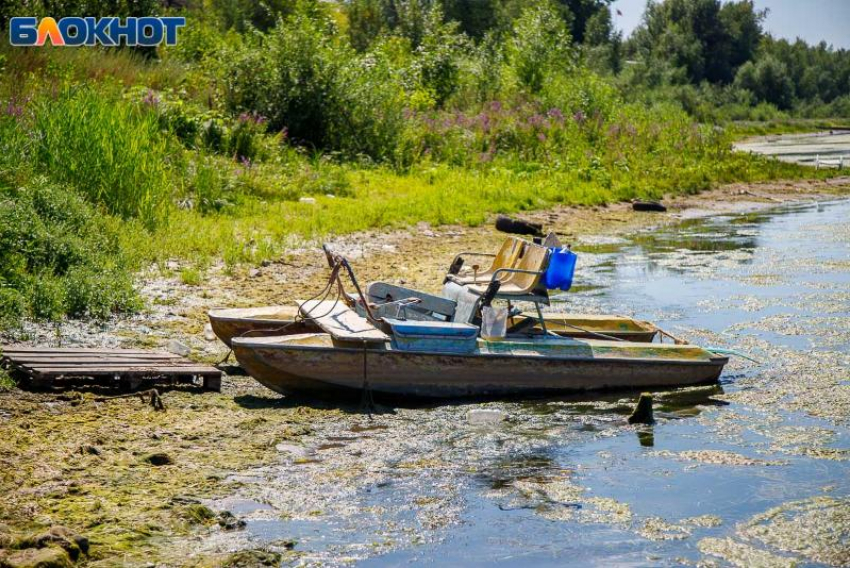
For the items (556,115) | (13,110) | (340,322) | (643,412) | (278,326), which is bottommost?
(643,412)

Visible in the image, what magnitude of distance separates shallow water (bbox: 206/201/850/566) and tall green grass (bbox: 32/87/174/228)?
7.17m

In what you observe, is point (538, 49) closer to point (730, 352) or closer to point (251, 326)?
point (730, 352)

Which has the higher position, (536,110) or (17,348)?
(536,110)

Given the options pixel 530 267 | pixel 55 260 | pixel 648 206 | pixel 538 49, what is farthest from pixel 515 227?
pixel 538 49

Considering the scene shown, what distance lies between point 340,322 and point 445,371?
102cm

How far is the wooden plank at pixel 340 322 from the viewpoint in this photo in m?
9.69

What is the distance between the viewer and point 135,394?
31.2 feet

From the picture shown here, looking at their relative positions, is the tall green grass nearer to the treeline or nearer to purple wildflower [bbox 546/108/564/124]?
the treeline

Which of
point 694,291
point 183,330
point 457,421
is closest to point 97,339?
point 183,330

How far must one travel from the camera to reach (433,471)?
826 centimetres

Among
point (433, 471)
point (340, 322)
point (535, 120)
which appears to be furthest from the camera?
point (535, 120)

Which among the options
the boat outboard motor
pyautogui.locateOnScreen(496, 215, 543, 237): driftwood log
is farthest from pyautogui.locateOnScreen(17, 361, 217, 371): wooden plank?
pyautogui.locateOnScreen(496, 215, 543, 237): driftwood log

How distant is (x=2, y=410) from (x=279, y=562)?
3.27 metres

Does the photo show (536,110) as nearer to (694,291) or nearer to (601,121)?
(601,121)
